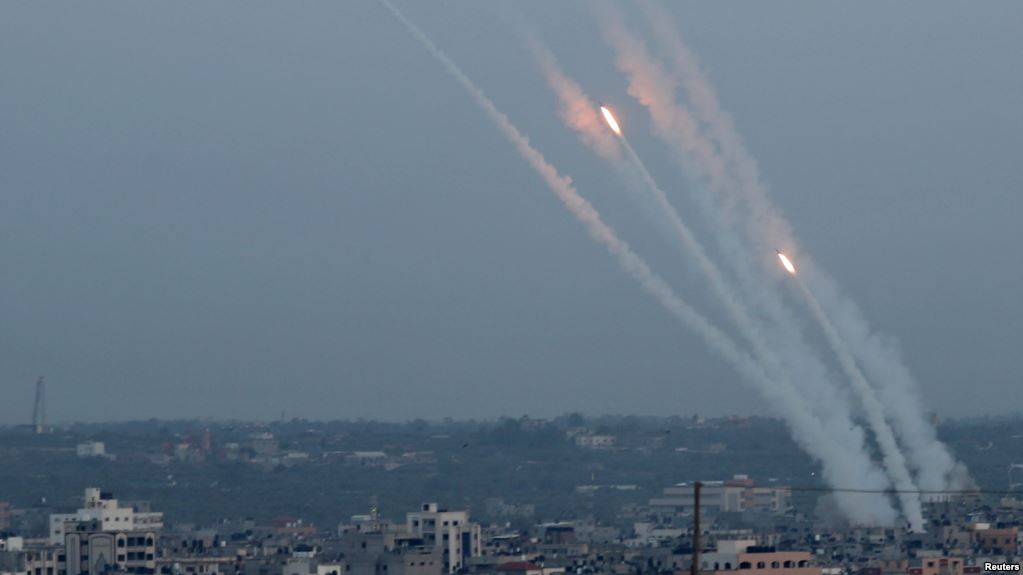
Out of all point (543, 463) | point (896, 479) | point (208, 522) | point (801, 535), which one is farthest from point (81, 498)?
point (896, 479)

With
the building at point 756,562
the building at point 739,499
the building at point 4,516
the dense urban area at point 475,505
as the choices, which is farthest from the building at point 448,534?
the building at point 739,499

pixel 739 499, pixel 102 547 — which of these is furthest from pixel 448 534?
pixel 739 499

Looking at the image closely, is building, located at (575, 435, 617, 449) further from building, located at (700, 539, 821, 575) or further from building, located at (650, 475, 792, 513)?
building, located at (700, 539, 821, 575)

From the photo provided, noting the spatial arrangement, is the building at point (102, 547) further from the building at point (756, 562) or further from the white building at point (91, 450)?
the white building at point (91, 450)

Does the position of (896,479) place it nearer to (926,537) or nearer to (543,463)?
(926,537)

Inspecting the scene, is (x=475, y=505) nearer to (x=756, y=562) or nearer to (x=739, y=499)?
(x=739, y=499)

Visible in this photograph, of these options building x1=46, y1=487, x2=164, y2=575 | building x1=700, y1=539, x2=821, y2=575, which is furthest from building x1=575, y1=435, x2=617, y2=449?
building x1=700, y1=539, x2=821, y2=575
